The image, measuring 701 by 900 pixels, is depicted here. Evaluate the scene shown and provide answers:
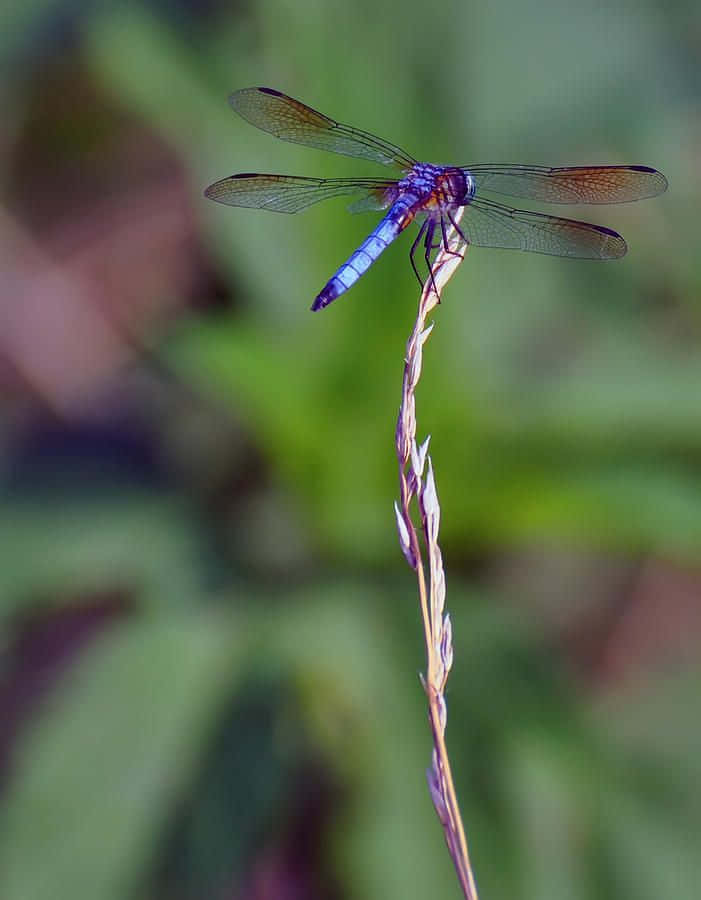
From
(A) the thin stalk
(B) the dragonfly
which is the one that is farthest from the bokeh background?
(A) the thin stalk

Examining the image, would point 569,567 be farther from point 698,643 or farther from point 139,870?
point 139,870

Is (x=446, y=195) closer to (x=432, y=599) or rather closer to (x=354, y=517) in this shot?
(x=432, y=599)

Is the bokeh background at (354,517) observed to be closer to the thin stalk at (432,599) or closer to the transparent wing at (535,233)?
the transparent wing at (535,233)

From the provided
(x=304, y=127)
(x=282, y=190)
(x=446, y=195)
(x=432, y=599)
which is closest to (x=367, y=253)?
(x=446, y=195)

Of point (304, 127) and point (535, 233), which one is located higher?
point (304, 127)

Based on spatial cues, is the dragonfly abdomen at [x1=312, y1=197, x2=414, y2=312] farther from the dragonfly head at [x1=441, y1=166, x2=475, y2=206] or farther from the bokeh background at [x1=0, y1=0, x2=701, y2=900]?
the bokeh background at [x1=0, y1=0, x2=701, y2=900]

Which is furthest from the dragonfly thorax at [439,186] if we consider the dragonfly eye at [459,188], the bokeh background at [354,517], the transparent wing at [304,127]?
the bokeh background at [354,517]
